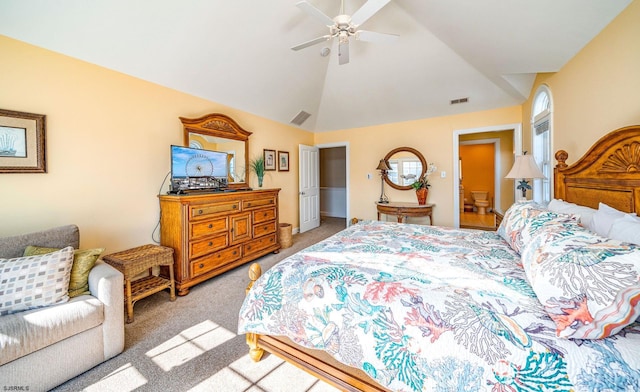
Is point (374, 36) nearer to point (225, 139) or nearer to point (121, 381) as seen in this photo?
point (225, 139)

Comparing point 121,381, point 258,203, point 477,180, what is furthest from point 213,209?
point 477,180

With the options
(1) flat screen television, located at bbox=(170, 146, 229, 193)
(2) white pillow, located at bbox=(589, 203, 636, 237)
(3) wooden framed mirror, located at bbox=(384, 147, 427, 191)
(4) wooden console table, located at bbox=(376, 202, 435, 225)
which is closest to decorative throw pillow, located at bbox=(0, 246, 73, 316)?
(1) flat screen television, located at bbox=(170, 146, 229, 193)

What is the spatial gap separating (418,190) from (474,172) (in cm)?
366

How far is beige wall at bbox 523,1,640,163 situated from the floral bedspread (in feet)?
4.43

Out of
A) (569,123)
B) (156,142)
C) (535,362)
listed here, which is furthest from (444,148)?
(156,142)

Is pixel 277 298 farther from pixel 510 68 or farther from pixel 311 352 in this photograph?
pixel 510 68

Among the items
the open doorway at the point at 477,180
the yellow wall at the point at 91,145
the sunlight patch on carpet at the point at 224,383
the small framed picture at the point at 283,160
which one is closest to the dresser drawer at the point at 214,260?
the yellow wall at the point at 91,145

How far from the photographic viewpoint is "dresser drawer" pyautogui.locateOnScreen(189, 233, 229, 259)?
8.84 feet

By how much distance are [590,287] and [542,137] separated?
332 centimetres

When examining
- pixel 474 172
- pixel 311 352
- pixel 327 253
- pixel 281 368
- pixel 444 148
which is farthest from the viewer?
pixel 474 172

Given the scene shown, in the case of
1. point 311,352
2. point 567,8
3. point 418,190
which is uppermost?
point 567,8

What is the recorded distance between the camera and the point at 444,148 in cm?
465

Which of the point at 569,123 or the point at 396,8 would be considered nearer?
the point at 569,123

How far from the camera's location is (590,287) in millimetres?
897
